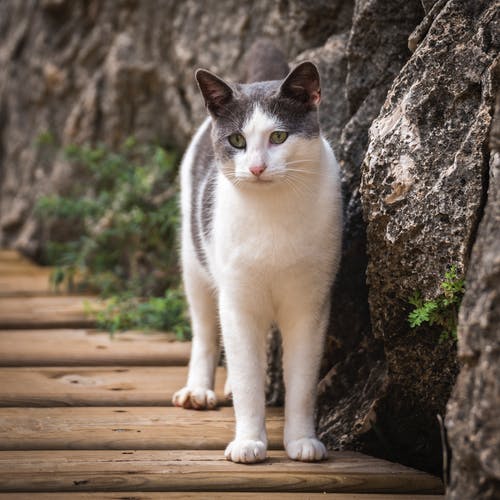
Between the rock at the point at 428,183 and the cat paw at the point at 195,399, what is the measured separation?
0.78 meters

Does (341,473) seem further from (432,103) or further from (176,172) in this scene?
(176,172)

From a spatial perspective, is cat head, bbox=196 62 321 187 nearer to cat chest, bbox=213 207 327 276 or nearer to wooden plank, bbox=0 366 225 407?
cat chest, bbox=213 207 327 276

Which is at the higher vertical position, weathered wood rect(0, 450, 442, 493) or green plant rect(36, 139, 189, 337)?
green plant rect(36, 139, 189, 337)

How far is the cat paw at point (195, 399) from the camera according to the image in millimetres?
2998

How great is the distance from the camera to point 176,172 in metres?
4.99

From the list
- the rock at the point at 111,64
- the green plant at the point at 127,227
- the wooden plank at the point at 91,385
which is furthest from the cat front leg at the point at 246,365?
the green plant at the point at 127,227

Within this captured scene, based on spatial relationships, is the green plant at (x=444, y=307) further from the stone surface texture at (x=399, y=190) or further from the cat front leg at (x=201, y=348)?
the cat front leg at (x=201, y=348)

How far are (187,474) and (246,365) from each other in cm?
46

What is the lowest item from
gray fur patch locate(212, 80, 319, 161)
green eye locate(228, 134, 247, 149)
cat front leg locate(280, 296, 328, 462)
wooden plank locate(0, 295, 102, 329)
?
wooden plank locate(0, 295, 102, 329)

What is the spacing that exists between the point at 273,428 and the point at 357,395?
0.33m

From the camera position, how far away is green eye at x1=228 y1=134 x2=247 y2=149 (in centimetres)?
255

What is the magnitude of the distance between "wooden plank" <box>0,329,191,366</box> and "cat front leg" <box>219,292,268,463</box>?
3.54 feet

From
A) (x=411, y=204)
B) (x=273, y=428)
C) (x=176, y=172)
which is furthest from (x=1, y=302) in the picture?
(x=411, y=204)

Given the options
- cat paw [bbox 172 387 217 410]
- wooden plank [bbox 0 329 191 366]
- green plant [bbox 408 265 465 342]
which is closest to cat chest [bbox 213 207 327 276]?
green plant [bbox 408 265 465 342]
